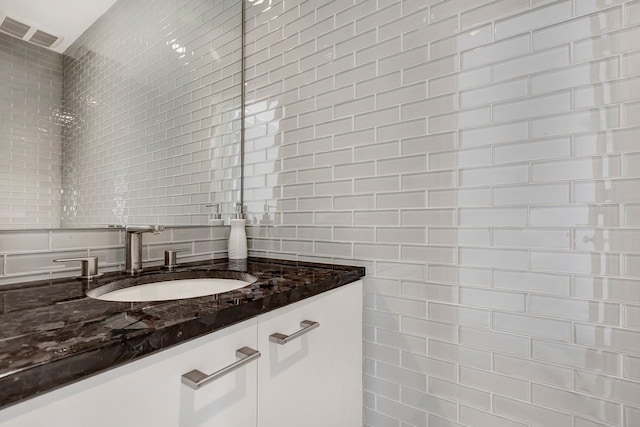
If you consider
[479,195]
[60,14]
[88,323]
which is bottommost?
[88,323]

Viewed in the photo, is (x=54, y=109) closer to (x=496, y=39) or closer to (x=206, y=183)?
(x=206, y=183)

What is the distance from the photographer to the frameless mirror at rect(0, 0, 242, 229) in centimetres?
101

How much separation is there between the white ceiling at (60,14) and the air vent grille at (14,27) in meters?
0.01

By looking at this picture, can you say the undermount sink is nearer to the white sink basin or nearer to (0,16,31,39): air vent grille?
the white sink basin

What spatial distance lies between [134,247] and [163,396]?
736 mm

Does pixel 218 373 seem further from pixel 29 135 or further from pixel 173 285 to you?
pixel 29 135

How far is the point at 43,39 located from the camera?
1059 millimetres

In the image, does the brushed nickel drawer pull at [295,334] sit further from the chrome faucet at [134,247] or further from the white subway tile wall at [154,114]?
the white subway tile wall at [154,114]

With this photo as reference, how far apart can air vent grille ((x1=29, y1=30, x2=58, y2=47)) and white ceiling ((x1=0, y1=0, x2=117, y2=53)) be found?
0.5 inches

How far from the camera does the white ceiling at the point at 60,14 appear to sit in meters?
1.02

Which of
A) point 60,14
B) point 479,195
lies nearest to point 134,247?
point 60,14

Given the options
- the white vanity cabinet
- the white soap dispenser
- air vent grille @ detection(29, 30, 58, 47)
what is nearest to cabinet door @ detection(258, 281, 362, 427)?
the white vanity cabinet

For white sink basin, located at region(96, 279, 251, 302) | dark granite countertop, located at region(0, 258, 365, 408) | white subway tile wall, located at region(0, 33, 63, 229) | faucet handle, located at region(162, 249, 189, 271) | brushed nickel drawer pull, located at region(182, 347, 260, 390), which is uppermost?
white subway tile wall, located at region(0, 33, 63, 229)

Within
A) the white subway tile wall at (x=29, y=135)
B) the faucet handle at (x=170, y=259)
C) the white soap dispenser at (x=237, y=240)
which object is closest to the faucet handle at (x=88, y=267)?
the white subway tile wall at (x=29, y=135)
